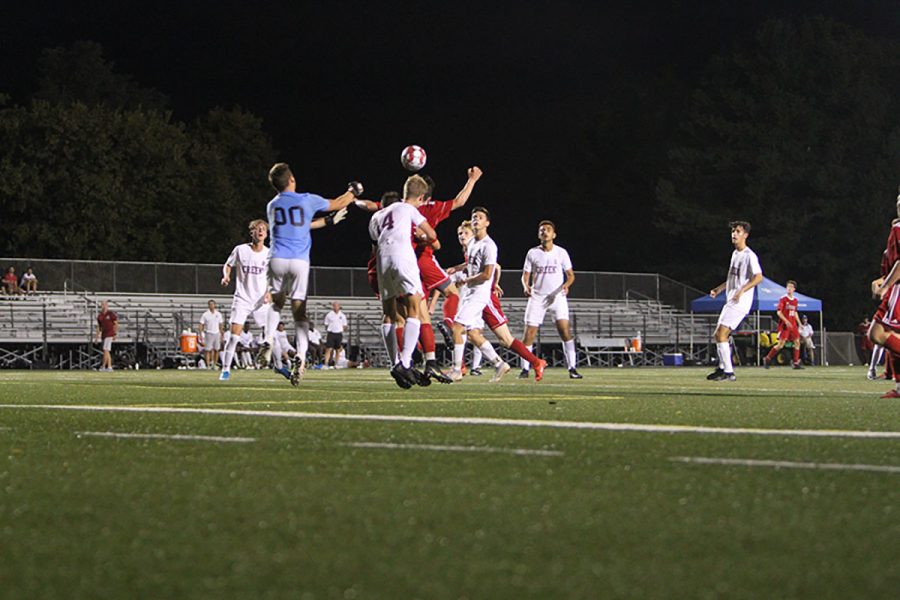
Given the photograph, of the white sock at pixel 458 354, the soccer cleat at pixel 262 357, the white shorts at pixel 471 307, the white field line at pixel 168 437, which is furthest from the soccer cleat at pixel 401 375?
the soccer cleat at pixel 262 357

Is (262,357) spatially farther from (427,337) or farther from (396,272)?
(396,272)

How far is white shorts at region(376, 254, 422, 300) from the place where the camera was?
1300 cm

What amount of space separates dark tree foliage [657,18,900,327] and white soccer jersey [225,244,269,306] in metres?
49.1

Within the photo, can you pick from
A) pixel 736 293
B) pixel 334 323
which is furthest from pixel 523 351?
pixel 334 323

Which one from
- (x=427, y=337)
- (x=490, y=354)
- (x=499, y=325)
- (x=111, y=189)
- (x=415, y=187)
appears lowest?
(x=490, y=354)

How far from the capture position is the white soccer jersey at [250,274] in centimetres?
2019

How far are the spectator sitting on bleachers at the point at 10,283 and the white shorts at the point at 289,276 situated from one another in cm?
2791

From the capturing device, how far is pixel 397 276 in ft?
42.8

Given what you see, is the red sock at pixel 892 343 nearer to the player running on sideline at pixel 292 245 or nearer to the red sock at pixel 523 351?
the player running on sideline at pixel 292 245

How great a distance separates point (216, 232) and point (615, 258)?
24615 mm

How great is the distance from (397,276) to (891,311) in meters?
4.22

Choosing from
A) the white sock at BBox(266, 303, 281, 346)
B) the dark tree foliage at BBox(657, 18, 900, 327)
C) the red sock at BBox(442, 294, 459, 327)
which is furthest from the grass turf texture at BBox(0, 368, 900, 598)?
the dark tree foliage at BBox(657, 18, 900, 327)

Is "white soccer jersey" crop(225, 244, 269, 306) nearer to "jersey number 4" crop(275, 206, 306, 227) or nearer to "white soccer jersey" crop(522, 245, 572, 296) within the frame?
"white soccer jersey" crop(522, 245, 572, 296)

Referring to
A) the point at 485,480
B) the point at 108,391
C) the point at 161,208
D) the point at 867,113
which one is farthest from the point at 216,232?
the point at 485,480
